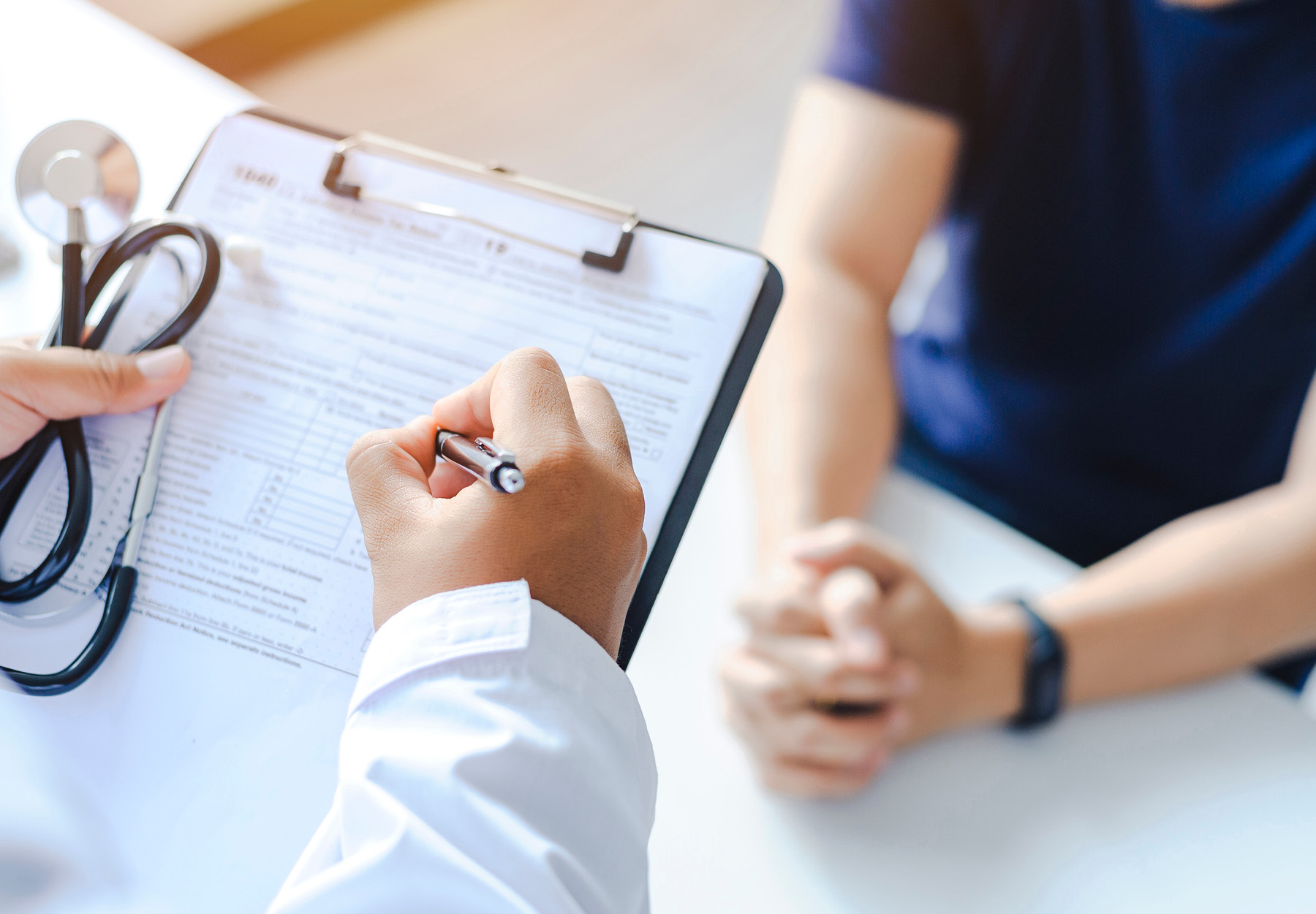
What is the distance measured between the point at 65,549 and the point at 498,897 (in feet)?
0.96

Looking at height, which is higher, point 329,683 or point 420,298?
point 420,298

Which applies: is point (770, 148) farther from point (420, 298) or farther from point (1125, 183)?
point (420, 298)

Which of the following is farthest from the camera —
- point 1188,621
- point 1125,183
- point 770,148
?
point 770,148

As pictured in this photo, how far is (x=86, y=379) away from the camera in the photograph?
434 mm

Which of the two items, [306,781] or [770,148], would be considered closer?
[306,781]

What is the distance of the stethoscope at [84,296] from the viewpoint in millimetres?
412

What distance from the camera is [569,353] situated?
452 millimetres

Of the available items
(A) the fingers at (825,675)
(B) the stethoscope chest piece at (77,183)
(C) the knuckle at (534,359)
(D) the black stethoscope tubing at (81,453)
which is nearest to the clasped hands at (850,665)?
(A) the fingers at (825,675)

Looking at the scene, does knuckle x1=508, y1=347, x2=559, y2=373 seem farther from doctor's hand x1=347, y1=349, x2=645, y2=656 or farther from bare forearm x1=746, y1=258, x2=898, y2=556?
bare forearm x1=746, y1=258, x2=898, y2=556

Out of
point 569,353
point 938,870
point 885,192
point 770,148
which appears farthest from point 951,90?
point 770,148

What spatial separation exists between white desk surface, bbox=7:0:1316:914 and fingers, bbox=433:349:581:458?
0.51ft

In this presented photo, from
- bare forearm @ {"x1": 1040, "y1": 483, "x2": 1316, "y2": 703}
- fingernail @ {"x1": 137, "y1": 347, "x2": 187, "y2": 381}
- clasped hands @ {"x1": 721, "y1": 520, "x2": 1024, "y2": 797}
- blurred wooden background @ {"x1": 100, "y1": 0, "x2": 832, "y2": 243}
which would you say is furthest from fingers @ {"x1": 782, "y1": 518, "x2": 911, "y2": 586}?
blurred wooden background @ {"x1": 100, "y1": 0, "x2": 832, "y2": 243}

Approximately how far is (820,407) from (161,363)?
1.45ft

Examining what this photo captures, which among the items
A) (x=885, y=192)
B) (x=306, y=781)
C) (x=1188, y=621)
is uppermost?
(x=885, y=192)
